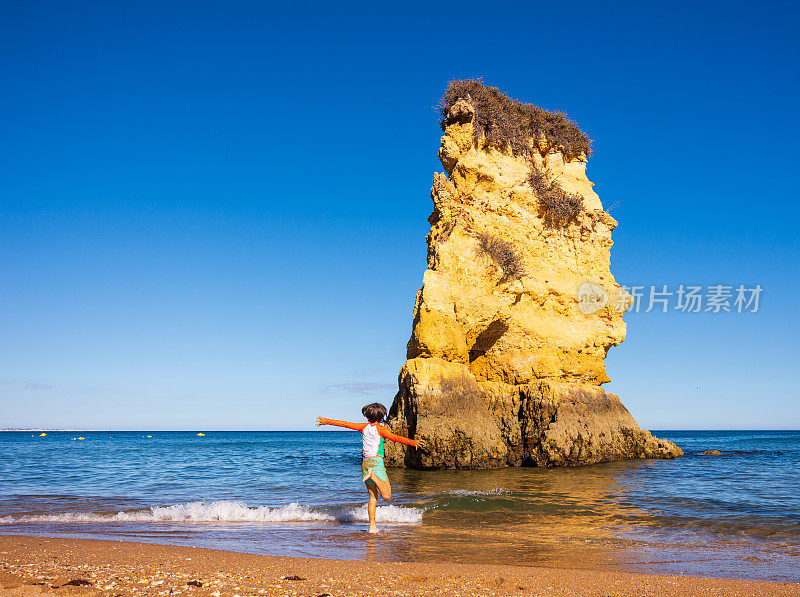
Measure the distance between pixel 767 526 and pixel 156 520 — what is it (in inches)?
382

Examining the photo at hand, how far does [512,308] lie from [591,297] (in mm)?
3693

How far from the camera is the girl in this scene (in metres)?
7.67

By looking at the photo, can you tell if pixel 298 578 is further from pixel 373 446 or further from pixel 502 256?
pixel 502 256

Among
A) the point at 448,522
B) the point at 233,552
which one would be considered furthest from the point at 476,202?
the point at 233,552

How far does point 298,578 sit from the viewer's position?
512 cm

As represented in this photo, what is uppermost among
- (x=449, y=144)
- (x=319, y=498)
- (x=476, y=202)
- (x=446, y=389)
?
(x=449, y=144)

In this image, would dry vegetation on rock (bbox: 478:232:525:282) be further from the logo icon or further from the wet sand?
the wet sand

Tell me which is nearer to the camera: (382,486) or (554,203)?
(382,486)

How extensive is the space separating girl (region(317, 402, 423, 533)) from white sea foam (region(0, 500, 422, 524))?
166 centimetres

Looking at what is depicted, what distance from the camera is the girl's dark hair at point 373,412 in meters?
7.86

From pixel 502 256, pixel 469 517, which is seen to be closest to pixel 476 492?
pixel 469 517

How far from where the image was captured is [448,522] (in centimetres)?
933

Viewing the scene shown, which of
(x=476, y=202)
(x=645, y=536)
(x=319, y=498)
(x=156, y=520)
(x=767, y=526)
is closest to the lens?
(x=645, y=536)

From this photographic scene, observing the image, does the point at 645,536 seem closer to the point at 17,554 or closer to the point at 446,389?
the point at 17,554
